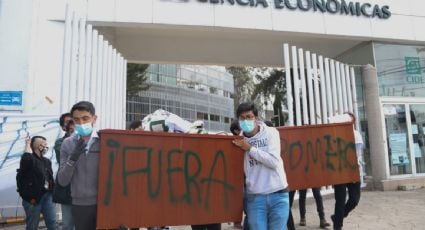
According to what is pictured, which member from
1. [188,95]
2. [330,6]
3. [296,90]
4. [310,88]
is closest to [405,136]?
[310,88]

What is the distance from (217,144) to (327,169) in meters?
2.03

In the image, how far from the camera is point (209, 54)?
1233cm

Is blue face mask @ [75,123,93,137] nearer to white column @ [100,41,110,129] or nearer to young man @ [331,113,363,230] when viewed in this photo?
young man @ [331,113,363,230]

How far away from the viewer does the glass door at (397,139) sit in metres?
10.6

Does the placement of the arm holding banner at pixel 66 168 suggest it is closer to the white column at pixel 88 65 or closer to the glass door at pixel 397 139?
the white column at pixel 88 65

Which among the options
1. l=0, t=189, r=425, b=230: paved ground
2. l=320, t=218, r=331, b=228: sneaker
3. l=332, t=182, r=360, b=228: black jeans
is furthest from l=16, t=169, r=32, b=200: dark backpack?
l=320, t=218, r=331, b=228: sneaker

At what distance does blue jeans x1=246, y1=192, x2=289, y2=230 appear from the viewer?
10.9ft

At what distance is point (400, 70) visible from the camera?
11.0m

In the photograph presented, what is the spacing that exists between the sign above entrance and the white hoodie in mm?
6317

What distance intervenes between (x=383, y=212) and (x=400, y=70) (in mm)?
5365

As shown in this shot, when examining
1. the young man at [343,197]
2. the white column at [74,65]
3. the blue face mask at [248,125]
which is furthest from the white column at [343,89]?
the blue face mask at [248,125]

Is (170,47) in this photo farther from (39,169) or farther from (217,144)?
(217,144)

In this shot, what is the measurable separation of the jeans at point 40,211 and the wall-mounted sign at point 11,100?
10.5 feet

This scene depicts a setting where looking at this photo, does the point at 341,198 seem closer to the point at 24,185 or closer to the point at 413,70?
the point at 24,185
